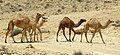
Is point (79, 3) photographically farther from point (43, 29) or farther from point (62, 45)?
point (62, 45)

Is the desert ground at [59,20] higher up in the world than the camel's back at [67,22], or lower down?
lower down

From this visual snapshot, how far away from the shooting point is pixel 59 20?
36.8 metres

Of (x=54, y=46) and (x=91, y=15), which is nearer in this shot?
(x=54, y=46)

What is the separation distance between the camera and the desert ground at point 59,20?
2102 cm

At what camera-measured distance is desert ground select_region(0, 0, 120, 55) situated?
827 inches

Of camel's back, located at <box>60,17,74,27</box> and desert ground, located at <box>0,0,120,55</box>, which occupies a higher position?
camel's back, located at <box>60,17,74,27</box>

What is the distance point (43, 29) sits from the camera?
33.4m

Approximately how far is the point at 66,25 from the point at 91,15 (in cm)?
1239

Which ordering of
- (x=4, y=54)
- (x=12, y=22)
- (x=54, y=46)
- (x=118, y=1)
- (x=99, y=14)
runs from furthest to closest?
(x=118, y=1)
(x=99, y=14)
(x=12, y=22)
(x=54, y=46)
(x=4, y=54)

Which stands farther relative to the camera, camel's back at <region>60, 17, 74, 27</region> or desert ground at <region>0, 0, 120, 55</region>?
camel's back at <region>60, 17, 74, 27</region>

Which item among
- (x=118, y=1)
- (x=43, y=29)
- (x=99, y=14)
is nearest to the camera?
(x=43, y=29)

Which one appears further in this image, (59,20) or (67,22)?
(59,20)

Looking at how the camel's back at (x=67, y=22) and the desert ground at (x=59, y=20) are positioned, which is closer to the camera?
the desert ground at (x=59, y=20)

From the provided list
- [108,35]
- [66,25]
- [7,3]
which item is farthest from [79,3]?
[66,25]
